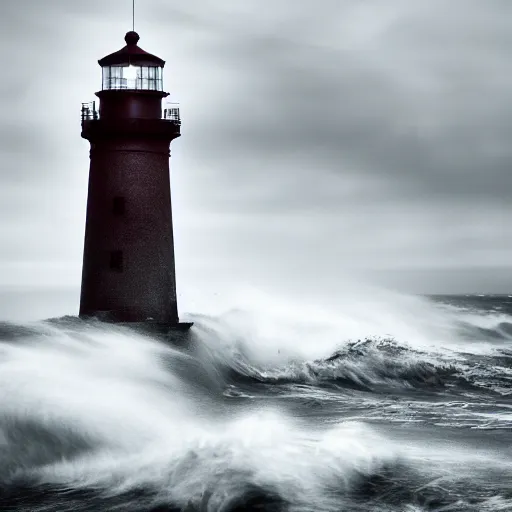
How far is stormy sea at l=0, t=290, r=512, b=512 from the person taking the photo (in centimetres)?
1046

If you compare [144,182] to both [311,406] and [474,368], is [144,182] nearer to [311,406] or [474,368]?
[311,406]

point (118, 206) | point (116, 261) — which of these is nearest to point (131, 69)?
point (118, 206)

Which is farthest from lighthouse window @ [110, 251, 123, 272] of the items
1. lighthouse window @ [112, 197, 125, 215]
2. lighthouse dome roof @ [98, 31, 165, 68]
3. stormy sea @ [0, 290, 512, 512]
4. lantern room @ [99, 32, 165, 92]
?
lighthouse dome roof @ [98, 31, 165, 68]

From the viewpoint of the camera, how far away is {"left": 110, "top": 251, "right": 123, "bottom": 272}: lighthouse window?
61.9 feet

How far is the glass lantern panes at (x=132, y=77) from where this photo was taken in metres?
18.8

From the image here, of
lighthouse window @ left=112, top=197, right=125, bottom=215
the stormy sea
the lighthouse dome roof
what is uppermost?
the lighthouse dome roof

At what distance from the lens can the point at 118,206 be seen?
1886cm

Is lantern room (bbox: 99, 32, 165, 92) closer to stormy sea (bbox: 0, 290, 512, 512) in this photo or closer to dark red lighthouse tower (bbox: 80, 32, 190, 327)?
dark red lighthouse tower (bbox: 80, 32, 190, 327)

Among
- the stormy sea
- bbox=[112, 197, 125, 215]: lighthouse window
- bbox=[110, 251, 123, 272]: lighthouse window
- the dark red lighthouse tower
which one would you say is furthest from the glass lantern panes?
the stormy sea

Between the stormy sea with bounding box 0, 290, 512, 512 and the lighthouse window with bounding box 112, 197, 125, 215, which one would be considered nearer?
the stormy sea with bounding box 0, 290, 512, 512

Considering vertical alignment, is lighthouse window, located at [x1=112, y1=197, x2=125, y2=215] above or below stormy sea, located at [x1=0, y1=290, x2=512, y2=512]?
above

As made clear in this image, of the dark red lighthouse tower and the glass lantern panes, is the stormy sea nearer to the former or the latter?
the dark red lighthouse tower

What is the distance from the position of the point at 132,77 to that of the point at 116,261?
3200mm

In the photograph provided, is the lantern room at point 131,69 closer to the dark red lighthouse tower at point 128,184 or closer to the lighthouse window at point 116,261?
the dark red lighthouse tower at point 128,184
